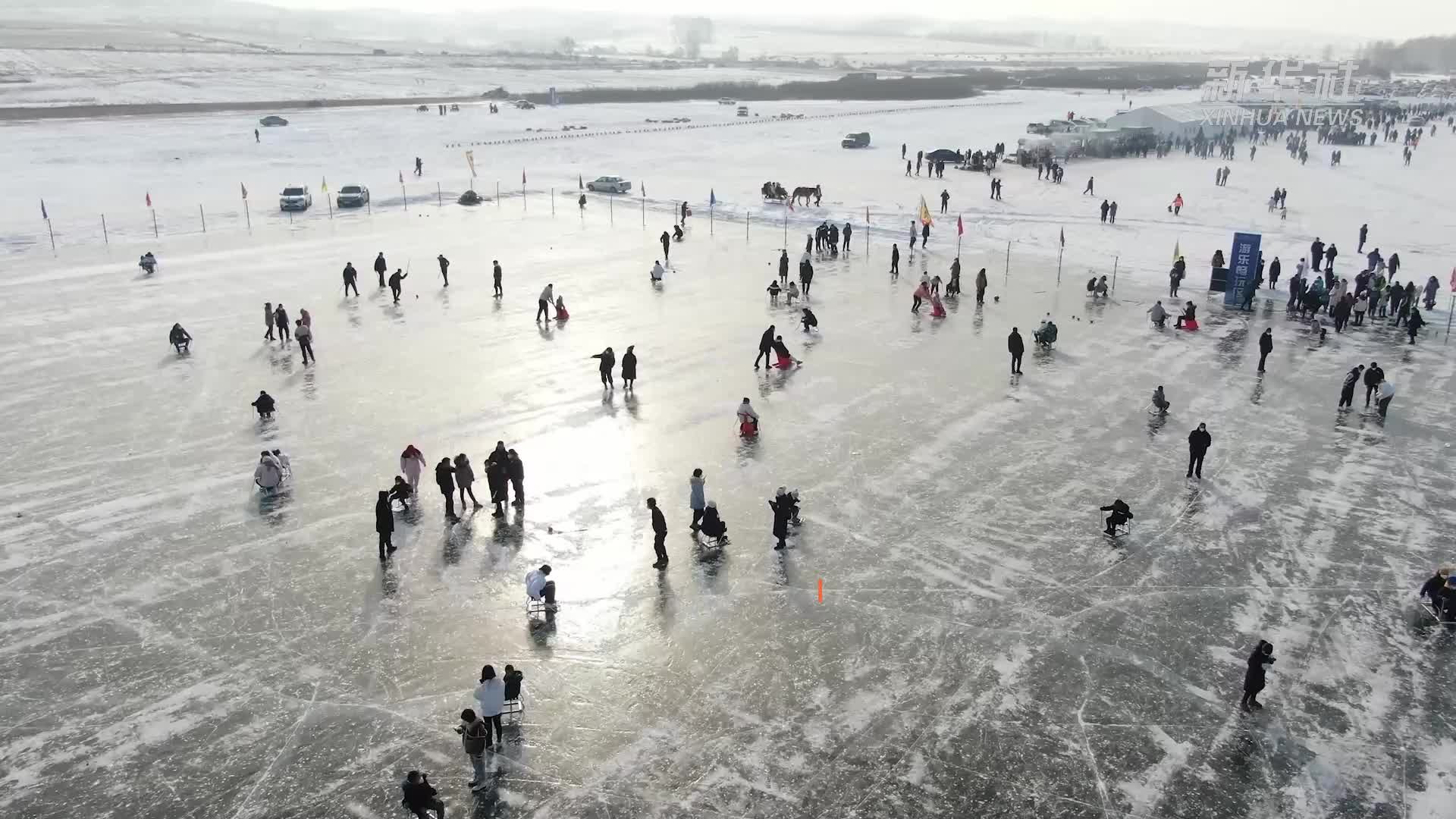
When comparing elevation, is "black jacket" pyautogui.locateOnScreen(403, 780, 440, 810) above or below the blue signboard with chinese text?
below

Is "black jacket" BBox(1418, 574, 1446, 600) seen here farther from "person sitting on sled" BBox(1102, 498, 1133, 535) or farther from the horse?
the horse

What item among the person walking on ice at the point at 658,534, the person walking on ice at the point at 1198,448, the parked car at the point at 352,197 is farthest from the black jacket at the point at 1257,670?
the parked car at the point at 352,197

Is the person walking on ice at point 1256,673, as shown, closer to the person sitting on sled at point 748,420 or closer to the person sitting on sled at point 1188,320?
the person sitting on sled at point 748,420

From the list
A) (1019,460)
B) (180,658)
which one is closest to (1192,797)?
(1019,460)

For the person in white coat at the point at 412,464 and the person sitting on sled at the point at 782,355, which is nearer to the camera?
the person in white coat at the point at 412,464

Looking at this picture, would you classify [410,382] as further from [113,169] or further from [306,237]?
[113,169]

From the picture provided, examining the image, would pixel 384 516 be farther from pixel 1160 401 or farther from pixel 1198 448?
pixel 1160 401

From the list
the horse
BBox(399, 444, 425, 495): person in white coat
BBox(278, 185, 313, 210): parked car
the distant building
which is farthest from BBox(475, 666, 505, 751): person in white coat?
the distant building
